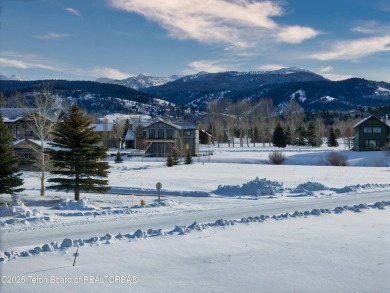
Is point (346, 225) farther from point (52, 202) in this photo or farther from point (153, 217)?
point (52, 202)

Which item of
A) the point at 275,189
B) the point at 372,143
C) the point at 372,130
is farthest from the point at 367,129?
the point at 275,189

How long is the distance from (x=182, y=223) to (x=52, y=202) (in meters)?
12.2

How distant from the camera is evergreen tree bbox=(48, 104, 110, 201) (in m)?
25.2

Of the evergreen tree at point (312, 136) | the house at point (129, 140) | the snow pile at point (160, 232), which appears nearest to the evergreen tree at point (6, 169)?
the snow pile at point (160, 232)

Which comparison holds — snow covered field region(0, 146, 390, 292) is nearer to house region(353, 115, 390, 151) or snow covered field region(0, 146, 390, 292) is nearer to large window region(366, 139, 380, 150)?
house region(353, 115, 390, 151)

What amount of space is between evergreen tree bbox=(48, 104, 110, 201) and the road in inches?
227

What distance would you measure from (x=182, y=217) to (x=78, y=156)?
10870 mm

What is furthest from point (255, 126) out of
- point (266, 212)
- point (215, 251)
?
point (215, 251)

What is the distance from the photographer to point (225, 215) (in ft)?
57.3

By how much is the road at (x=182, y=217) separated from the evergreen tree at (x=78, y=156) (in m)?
5.77

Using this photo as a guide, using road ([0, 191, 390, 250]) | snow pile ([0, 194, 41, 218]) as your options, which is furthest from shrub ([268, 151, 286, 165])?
snow pile ([0, 194, 41, 218])

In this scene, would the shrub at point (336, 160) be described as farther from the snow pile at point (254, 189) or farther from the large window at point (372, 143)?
the snow pile at point (254, 189)

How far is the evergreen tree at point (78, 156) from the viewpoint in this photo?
994 inches

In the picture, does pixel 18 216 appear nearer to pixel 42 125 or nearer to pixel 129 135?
pixel 42 125
